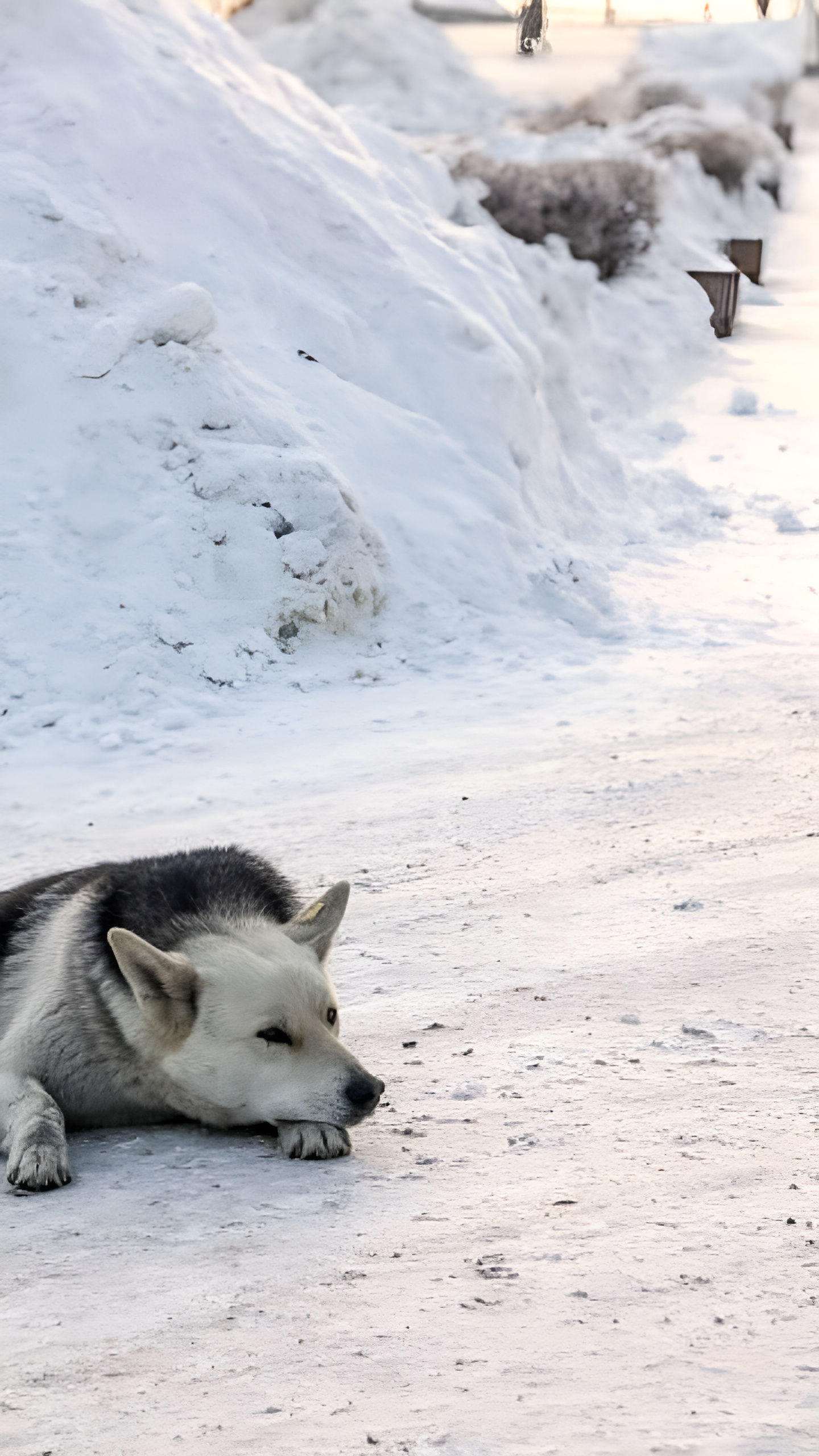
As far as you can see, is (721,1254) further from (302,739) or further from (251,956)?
(302,739)

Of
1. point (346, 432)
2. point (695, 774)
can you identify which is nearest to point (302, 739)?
point (695, 774)

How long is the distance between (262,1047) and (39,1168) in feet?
1.64

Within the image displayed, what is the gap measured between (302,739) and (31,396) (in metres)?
3.29

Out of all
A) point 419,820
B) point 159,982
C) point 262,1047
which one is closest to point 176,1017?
point 159,982

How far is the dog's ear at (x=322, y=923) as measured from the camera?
3160 millimetres

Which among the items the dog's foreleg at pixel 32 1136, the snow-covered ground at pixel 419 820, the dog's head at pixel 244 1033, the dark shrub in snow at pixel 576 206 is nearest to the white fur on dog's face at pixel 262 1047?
the dog's head at pixel 244 1033

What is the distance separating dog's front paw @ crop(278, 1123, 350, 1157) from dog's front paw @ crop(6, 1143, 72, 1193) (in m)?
0.45

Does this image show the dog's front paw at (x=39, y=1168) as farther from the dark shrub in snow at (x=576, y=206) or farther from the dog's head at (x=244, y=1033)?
the dark shrub in snow at (x=576, y=206)

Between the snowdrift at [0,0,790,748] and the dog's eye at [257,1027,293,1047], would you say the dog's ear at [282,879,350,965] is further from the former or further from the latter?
the snowdrift at [0,0,790,748]

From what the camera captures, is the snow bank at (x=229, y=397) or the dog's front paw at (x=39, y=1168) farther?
the snow bank at (x=229, y=397)

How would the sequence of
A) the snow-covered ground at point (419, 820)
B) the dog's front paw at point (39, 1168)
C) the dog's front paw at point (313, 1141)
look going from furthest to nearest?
1. the dog's front paw at point (313, 1141)
2. the dog's front paw at point (39, 1168)
3. the snow-covered ground at point (419, 820)

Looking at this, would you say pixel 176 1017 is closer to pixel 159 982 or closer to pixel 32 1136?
pixel 159 982

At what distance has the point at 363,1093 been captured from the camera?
2.80 m

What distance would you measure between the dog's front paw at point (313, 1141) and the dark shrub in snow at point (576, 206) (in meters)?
20.0
